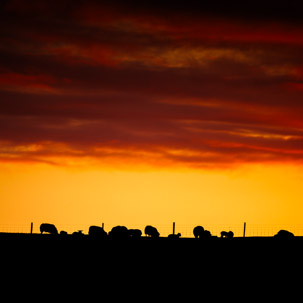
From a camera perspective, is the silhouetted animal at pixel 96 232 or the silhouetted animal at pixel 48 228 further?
the silhouetted animal at pixel 48 228

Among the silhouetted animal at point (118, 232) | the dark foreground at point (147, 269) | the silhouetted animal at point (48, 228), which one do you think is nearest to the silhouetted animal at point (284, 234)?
the silhouetted animal at point (118, 232)

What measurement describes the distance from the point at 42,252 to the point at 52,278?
26.4ft

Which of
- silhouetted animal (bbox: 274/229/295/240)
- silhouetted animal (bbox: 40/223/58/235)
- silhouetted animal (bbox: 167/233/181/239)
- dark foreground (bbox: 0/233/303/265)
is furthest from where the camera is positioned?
silhouetted animal (bbox: 40/223/58/235)

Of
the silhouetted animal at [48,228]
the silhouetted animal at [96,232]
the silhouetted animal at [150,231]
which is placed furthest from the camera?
the silhouetted animal at [48,228]

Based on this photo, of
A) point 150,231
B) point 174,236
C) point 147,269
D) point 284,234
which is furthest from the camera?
point 150,231

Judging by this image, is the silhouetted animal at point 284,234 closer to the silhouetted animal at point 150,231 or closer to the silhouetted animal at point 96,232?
the silhouetted animal at point 150,231

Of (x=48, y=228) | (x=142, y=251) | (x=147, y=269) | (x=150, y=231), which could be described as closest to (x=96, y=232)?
(x=150, y=231)

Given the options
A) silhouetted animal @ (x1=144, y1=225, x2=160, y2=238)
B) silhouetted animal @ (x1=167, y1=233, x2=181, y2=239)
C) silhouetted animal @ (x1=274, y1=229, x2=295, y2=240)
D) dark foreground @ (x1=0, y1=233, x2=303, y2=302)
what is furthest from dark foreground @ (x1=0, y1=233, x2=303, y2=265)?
silhouetted animal @ (x1=144, y1=225, x2=160, y2=238)

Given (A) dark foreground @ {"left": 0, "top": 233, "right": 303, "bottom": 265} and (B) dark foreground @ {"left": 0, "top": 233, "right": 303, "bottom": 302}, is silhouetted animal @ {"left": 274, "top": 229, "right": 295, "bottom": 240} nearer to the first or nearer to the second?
(A) dark foreground @ {"left": 0, "top": 233, "right": 303, "bottom": 265}

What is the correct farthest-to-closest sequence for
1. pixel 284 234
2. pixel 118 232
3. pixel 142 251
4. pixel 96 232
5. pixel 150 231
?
pixel 150 231 < pixel 284 234 < pixel 118 232 < pixel 96 232 < pixel 142 251

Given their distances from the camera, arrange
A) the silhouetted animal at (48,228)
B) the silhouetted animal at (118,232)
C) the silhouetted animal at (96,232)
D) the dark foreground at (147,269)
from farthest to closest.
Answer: the silhouetted animal at (48,228) → the silhouetted animal at (118,232) → the silhouetted animal at (96,232) → the dark foreground at (147,269)

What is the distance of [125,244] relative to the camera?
45.1 m

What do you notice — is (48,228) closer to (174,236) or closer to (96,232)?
(96,232)

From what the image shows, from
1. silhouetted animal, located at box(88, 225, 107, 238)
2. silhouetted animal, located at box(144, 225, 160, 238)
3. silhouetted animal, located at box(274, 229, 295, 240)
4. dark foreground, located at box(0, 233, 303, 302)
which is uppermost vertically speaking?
silhouetted animal, located at box(274, 229, 295, 240)
